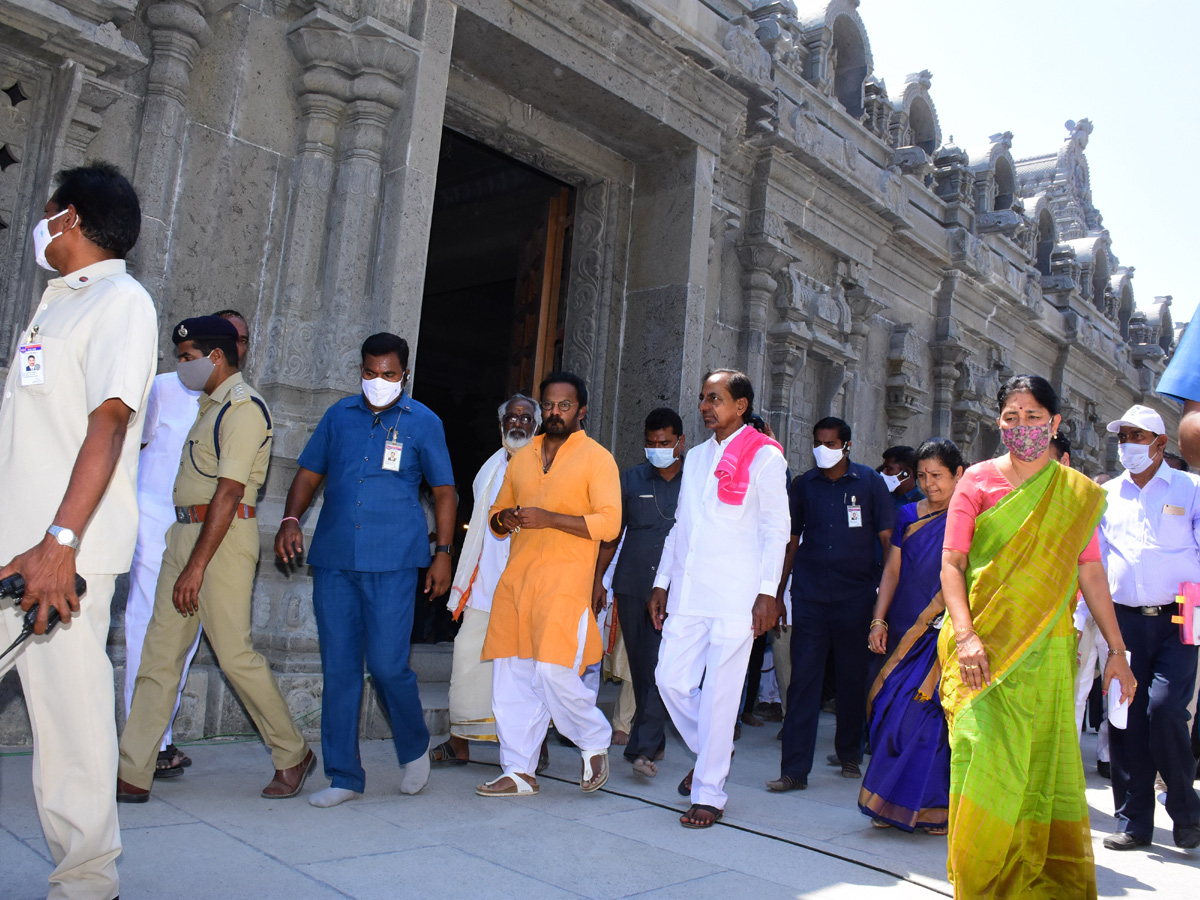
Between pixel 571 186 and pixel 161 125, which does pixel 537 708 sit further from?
pixel 571 186

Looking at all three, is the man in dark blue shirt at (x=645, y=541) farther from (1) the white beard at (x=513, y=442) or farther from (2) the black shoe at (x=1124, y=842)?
(2) the black shoe at (x=1124, y=842)

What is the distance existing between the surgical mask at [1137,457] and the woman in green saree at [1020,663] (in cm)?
140

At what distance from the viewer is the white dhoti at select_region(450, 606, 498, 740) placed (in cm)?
452

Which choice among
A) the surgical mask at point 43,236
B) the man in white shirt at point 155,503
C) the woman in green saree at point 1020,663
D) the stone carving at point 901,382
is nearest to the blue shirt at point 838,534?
the woman in green saree at point 1020,663

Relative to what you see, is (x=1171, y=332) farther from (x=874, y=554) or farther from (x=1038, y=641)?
(x=1038, y=641)

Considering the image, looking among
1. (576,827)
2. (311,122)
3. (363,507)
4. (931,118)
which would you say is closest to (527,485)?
(363,507)

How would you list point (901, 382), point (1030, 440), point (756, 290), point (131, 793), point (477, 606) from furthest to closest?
point (901, 382) → point (756, 290) → point (477, 606) → point (131, 793) → point (1030, 440)

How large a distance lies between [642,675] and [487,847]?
1848 millimetres

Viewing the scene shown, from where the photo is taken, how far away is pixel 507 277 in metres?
12.1

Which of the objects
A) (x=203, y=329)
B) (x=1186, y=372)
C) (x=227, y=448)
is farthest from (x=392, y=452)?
(x=1186, y=372)

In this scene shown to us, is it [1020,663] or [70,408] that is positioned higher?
[70,408]

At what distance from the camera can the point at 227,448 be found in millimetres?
3680

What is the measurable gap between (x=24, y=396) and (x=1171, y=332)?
21.2 m

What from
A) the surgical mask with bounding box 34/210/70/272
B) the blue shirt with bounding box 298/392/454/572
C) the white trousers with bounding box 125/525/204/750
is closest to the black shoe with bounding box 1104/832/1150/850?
the blue shirt with bounding box 298/392/454/572
